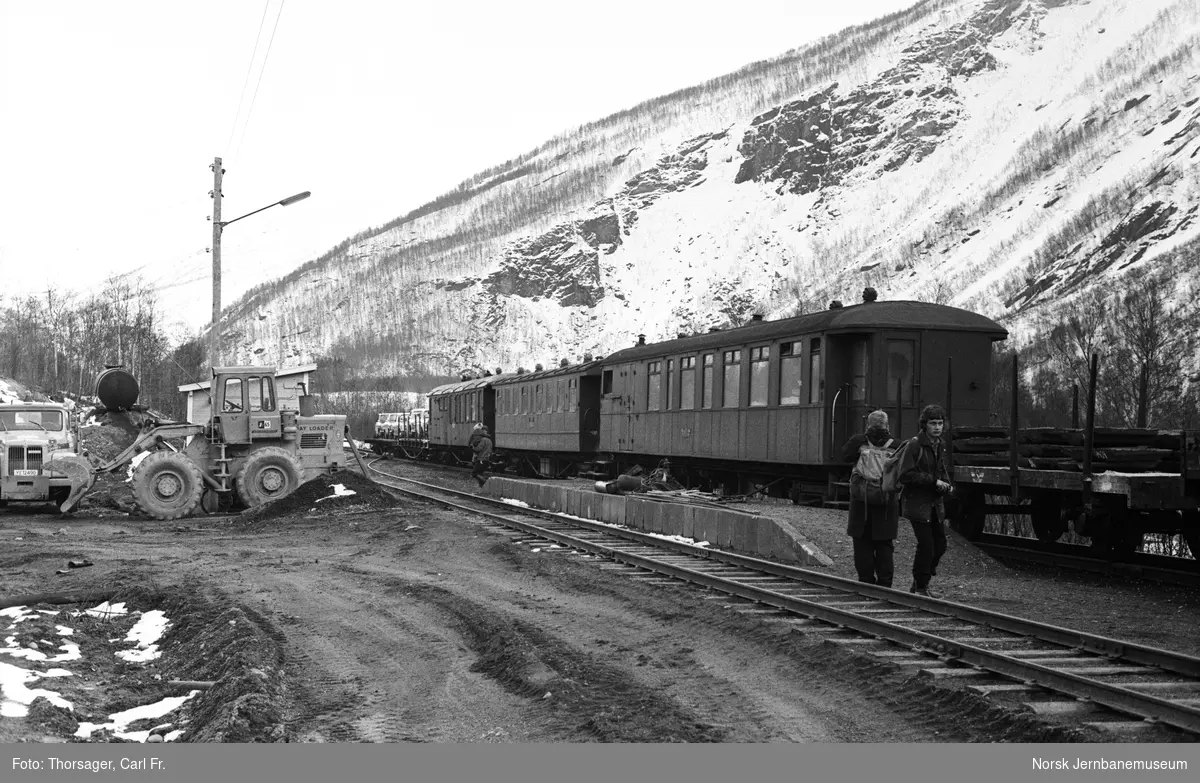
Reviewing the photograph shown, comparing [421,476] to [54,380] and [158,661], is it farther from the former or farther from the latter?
[54,380]

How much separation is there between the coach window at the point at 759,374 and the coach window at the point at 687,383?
2.65m

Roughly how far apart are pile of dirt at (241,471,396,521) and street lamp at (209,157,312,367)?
432cm

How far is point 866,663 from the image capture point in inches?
333

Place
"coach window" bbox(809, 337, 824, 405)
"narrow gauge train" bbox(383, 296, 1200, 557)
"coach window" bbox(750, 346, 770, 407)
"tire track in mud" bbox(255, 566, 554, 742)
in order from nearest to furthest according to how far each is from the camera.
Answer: "tire track in mud" bbox(255, 566, 554, 742), "narrow gauge train" bbox(383, 296, 1200, 557), "coach window" bbox(809, 337, 824, 405), "coach window" bbox(750, 346, 770, 407)

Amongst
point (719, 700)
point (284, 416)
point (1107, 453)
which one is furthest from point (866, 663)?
point (284, 416)

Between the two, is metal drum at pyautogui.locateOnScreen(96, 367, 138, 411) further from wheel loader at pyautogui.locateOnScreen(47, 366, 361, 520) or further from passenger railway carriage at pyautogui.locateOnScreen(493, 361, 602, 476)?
wheel loader at pyautogui.locateOnScreen(47, 366, 361, 520)

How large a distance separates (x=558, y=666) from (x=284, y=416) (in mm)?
17353

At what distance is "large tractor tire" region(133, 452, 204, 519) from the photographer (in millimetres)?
23047

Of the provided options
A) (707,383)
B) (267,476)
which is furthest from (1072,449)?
(267,476)

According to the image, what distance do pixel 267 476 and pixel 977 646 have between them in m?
17.7

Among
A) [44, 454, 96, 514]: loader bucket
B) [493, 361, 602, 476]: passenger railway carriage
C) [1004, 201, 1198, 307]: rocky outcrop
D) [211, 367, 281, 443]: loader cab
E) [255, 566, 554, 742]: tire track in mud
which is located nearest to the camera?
[255, 566, 554, 742]: tire track in mud

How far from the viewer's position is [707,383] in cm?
2312

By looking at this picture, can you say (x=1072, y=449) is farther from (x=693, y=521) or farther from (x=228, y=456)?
(x=228, y=456)

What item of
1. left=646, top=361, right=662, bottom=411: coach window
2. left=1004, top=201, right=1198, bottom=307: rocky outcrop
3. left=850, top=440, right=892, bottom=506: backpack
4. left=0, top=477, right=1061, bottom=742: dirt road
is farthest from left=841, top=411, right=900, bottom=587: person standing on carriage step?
left=1004, top=201, right=1198, bottom=307: rocky outcrop
